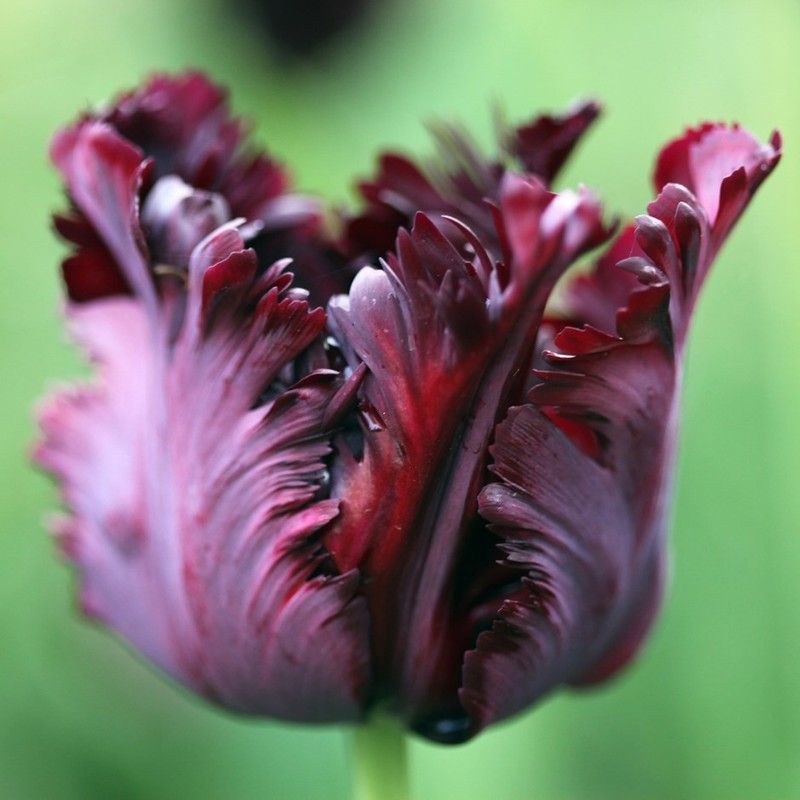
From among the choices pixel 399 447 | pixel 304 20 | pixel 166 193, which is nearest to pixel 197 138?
pixel 166 193

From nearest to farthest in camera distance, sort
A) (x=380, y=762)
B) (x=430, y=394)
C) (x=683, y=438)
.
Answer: (x=430, y=394) → (x=380, y=762) → (x=683, y=438)

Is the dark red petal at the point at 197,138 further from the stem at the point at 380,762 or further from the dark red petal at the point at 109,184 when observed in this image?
the stem at the point at 380,762

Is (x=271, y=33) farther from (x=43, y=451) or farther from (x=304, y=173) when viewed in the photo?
(x=43, y=451)

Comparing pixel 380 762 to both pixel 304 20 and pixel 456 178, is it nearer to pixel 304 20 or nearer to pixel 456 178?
pixel 456 178

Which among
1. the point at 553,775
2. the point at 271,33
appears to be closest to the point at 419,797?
the point at 553,775

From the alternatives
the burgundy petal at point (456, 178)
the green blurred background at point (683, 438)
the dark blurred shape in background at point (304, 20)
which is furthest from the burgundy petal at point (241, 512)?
the dark blurred shape in background at point (304, 20)

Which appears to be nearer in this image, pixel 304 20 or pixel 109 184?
pixel 109 184
